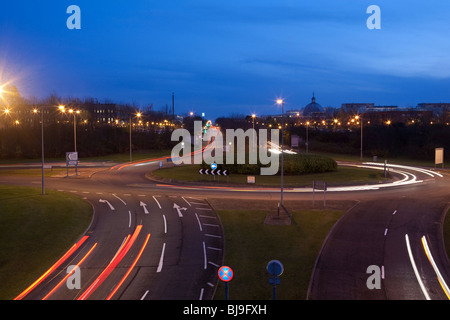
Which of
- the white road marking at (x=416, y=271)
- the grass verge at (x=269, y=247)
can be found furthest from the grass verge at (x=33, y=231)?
the white road marking at (x=416, y=271)

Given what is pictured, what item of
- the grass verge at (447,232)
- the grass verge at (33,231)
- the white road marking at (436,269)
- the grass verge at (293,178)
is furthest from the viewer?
the grass verge at (293,178)

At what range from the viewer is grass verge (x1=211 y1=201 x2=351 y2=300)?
13.3 meters

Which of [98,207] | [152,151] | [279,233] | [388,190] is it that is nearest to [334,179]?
[388,190]

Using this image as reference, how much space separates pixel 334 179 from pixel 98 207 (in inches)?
937

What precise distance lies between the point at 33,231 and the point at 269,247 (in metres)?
12.5

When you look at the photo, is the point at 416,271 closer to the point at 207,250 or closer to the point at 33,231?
the point at 207,250

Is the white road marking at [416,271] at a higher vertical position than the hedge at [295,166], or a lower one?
lower

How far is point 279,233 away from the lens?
64.4 ft

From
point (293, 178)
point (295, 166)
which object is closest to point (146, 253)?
point (293, 178)

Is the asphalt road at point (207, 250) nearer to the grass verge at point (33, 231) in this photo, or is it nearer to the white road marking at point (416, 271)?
the white road marking at point (416, 271)

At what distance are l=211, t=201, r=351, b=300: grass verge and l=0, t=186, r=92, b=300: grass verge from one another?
307 inches

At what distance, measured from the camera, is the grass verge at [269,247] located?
13.3 metres

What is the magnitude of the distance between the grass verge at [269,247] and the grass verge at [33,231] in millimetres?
7796

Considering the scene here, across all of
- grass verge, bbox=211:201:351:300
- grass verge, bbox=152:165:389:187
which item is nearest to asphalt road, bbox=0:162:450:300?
grass verge, bbox=211:201:351:300
